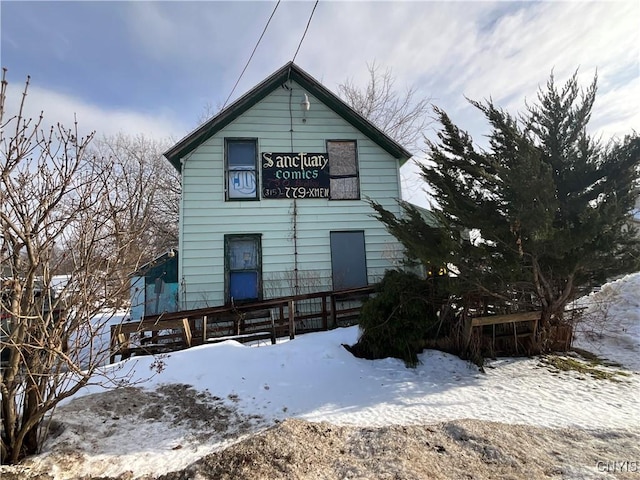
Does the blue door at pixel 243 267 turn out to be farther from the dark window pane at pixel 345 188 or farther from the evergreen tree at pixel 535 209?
the evergreen tree at pixel 535 209

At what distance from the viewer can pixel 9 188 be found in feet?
10.0

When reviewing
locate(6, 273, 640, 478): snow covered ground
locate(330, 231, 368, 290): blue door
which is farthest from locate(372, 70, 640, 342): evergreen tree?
locate(330, 231, 368, 290): blue door

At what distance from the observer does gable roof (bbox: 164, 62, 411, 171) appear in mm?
10284

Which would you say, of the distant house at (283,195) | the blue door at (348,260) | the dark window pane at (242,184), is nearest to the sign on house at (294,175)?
the distant house at (283,195)

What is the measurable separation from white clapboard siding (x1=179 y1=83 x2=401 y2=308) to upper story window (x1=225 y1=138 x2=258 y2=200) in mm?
183

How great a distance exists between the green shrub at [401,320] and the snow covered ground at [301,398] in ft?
0.78

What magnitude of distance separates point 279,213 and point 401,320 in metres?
5.27

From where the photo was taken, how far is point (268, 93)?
36.3 ft

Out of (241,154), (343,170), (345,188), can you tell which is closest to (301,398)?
(345,188)

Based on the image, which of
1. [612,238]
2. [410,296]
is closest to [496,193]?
[612,238]

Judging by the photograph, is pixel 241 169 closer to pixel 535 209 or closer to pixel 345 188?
pixel 345 188

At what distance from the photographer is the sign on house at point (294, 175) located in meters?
10.7

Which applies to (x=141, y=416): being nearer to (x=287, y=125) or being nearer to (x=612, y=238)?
(x=612, y=238)

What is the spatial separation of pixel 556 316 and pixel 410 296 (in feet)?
9.02
